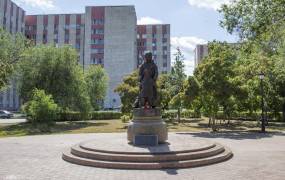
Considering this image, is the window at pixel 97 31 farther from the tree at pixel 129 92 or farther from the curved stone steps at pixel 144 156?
the curved stone steps at pixel 144 156

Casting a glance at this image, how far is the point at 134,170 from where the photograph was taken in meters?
11.0

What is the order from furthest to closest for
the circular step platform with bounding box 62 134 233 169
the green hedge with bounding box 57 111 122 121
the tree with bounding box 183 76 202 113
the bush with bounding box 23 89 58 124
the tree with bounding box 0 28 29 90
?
1. the green hedge with bounding box 57 111 122 121
2. the tree with bounding box 0 28 29 90
3. the bush with bounding box 23 89 58 124
4. the tree with bounding box 183 76 202 113
5. the circular step platform with bounding box 62 134 233 169

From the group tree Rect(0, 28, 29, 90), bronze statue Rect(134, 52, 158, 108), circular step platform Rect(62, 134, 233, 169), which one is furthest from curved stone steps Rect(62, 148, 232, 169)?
tree Rect(0, 28, 29, 90)

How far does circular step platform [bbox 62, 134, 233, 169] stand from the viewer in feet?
37.2

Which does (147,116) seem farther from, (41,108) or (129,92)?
(129,92)

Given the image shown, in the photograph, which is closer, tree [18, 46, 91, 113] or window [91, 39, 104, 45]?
tree [18, 46, 91, 113]

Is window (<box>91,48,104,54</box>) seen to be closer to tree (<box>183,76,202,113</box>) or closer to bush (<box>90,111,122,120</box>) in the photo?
bush (<box>90,111,122,120</box>)

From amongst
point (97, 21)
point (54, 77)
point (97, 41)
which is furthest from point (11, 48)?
point (97, 21)

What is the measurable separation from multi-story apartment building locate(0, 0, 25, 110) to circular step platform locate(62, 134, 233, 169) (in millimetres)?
61378

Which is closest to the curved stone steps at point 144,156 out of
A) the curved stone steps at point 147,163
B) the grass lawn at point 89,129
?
the curved stone steps at point 147,163

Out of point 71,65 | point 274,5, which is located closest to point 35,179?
point 274,5

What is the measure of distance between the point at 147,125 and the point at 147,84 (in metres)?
2.05

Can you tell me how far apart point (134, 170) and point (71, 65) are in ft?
90.4

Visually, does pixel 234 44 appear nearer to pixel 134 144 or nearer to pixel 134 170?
pixel 134 144
